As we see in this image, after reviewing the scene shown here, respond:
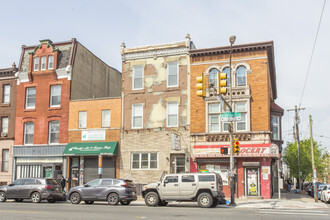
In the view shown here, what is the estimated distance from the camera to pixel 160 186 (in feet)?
63.4

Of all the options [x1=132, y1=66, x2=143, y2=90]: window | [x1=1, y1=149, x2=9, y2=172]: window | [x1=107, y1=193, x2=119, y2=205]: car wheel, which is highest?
[x1=132, y1=66, x2=143, y2=90]: window

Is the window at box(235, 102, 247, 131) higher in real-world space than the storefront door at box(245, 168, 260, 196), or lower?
higher

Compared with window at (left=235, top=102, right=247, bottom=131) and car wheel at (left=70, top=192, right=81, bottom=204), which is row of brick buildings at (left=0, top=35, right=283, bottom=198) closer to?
window at (left=235, top=102, right=247, bottom=131)

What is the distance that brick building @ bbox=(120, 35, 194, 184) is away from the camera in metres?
28.0

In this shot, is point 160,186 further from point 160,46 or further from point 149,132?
point 160,46

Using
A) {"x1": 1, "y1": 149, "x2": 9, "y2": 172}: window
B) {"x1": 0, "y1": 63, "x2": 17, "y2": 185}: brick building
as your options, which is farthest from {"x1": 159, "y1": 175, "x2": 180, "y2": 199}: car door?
{"x1": 1, "y1": 149, "x2": 9, "y2": 172}: window

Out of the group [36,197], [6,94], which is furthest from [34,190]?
[6,94]

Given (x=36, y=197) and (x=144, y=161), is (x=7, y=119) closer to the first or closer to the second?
(x=144, y=161)

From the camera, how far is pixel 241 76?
27047 millimetres

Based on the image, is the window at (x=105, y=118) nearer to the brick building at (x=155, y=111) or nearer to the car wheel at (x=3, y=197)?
the brick building at (x=155, y=111)

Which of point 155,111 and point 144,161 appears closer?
point 144,161

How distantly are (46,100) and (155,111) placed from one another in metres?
10.2

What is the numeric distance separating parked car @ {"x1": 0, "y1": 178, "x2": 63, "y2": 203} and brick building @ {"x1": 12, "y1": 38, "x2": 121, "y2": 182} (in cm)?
786

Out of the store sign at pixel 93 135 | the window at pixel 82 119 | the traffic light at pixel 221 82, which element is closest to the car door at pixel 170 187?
the traffic light at pixel 221 82
